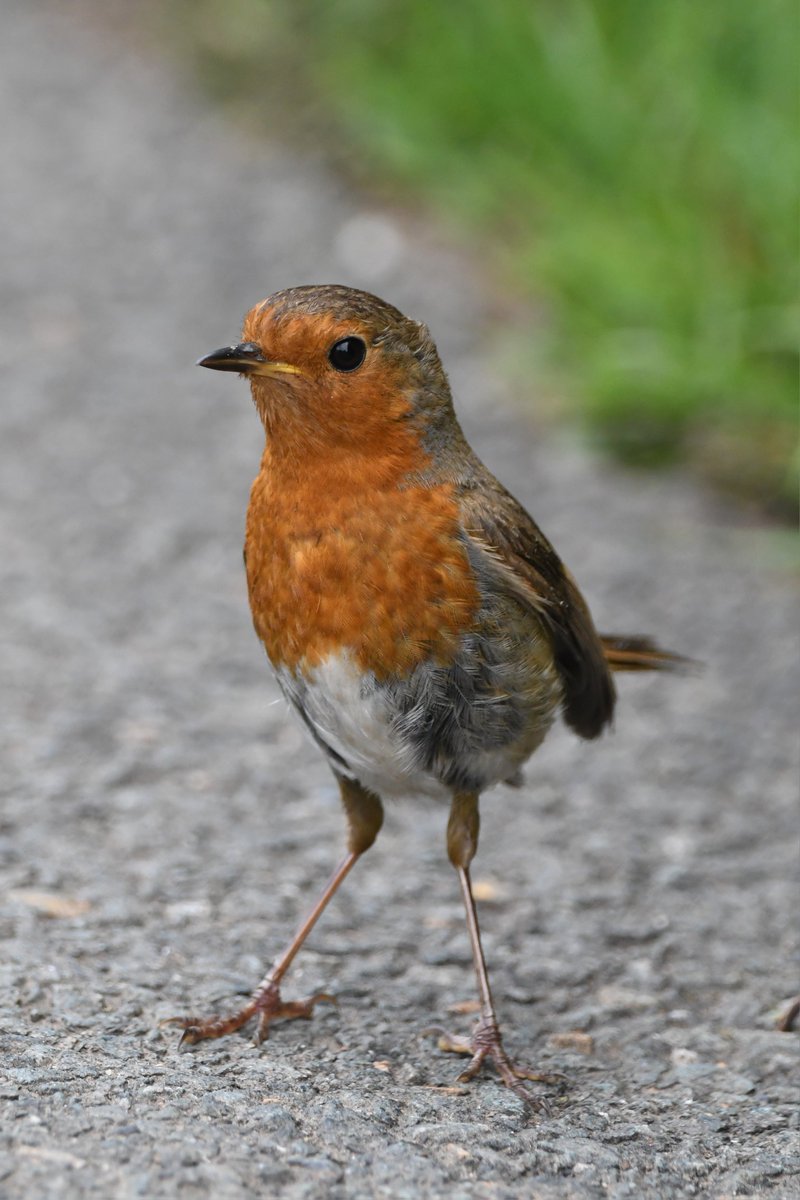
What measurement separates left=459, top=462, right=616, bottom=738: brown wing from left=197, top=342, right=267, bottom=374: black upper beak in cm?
44

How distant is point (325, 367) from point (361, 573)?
1.21 ft

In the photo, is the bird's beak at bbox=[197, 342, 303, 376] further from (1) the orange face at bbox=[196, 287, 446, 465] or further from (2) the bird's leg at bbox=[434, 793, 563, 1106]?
(2) the bird's leg at bbox=[434, 793, 563, 1106]

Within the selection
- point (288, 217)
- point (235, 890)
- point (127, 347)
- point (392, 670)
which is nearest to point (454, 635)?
point (392, 670)

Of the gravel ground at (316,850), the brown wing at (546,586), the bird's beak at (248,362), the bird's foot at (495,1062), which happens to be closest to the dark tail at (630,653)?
the brown wing at (546,586)

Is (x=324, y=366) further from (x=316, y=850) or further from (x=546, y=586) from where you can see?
(x=316, y=850)

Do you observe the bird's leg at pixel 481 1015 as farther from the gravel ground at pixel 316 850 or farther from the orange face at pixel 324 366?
the orange face at pixel 324 366

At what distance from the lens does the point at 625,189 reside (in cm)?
670

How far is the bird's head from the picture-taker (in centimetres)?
282

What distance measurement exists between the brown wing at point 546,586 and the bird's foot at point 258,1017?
0.80 meters

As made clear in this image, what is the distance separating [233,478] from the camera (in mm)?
6027

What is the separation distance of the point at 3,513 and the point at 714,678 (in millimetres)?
2474

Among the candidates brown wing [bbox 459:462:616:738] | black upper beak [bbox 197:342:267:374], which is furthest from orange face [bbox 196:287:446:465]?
brown wing [bbox 459:462:616:738]

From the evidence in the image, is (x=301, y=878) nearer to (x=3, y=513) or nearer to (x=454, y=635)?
(x=454, y=635)

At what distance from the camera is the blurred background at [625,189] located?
5.91 m
